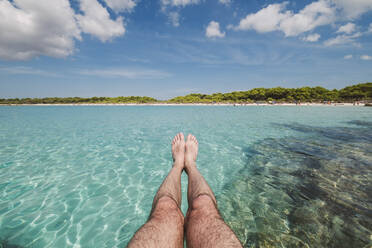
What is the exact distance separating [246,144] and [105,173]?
445cm

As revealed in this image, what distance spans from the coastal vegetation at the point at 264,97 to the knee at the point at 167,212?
4931 centimetres

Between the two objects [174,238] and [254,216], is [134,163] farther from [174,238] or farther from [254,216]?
[174,238]

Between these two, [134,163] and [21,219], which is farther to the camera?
[134,163]

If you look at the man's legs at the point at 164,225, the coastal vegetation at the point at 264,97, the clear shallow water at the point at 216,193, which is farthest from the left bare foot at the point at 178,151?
the coastal vegetation at the point at 264,97

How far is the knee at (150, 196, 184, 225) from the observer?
4.20 ft

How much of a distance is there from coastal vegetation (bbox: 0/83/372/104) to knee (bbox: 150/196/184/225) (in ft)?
162

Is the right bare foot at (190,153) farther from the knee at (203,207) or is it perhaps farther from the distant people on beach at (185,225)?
the knee at (203,207)

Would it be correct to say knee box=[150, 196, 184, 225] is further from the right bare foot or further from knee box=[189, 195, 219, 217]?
the right bare foot

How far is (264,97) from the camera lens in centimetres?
4841

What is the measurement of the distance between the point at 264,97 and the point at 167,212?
53296mm

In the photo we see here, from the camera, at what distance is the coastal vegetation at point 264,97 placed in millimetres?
40531

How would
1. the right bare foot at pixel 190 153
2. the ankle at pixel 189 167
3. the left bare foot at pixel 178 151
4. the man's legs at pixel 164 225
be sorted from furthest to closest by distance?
the left bare foot at pixel 178 151 < the right bare foot at pixel 190 153 < the ankle at pixel 189 167 < the man's legs at pixel 164 225

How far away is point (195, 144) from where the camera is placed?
3289mm

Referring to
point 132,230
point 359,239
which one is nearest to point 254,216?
point 359,239
